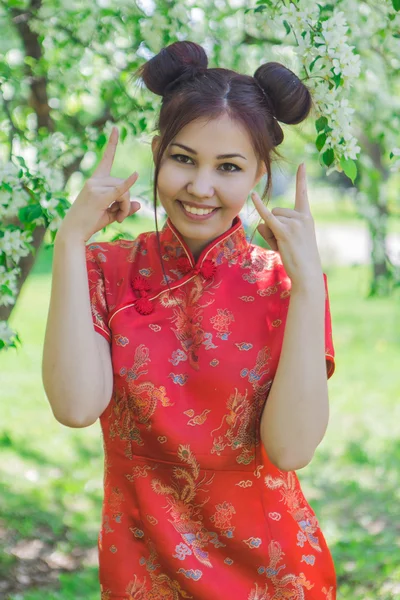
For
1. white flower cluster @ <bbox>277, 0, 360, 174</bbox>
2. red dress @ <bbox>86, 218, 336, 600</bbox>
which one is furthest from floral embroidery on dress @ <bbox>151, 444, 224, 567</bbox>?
white flower cluster @ <bbox>277, 0, 360, 174</bbox>

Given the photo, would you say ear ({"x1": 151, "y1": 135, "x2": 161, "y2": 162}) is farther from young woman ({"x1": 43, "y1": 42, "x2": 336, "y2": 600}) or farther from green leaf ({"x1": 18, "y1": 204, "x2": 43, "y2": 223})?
green leaf ({"x1": 18, "y1": 204, "x2": 43, "y2": 223})

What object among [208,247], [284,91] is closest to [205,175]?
[208,247]

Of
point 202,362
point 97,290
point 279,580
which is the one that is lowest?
point 279,580

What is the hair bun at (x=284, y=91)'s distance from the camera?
197 cm

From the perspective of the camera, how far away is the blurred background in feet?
9.97

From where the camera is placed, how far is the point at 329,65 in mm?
2029

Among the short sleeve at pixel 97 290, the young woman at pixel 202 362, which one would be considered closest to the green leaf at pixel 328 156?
the young woman at pixel 202 362

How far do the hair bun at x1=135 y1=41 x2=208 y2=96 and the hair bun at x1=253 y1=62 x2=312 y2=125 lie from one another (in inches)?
6.2

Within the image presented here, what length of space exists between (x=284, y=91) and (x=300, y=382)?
709 mm

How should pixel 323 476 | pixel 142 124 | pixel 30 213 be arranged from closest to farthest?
1. pixel 30 213
2. pixel 142 124
3. pixel 323 476

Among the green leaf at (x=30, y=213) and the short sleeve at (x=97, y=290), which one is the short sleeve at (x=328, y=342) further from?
the green leaf at (x=30, y=213)

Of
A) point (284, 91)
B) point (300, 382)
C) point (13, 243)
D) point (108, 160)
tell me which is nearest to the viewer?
point (300, 382)

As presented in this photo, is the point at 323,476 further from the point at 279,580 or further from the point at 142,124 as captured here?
the point at 279,580

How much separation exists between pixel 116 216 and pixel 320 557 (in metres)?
0.95
